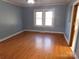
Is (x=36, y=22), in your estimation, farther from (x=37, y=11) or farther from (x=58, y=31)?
(x=58, y=31)

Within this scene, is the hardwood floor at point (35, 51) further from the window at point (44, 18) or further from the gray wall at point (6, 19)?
the window at point (44, 18)

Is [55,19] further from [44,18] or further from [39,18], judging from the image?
[39,18]

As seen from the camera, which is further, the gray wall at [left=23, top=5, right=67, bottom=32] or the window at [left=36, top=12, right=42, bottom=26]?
the window at [left=36, top=12, right=42, bottom=26]

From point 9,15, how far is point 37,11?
250 cm

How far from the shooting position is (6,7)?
180 inches

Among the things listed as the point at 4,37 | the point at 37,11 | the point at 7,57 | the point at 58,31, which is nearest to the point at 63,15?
the point at 58,31

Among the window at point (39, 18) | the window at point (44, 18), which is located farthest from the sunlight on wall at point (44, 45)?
the window at point (39, 18)

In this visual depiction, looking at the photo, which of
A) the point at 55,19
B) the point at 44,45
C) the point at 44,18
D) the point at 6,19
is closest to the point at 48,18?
the point at 44,18

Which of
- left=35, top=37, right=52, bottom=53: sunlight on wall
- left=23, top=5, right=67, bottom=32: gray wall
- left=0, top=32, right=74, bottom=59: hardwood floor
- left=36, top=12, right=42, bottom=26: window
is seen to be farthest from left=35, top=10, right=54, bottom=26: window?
left=0, top=32, right=74, bottom=59: hardwood floor

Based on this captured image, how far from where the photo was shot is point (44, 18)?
21.4 feet

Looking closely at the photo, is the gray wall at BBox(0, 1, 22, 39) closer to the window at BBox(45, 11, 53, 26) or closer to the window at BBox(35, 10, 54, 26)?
the window at BBox(35, 10, 54, 26)

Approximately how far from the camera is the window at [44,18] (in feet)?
20.9

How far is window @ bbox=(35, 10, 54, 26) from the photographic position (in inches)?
251

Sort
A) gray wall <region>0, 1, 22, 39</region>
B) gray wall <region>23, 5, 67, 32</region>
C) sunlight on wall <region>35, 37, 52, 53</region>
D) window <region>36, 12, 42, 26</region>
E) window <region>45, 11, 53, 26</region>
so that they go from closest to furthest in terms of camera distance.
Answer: sunlight on wall <region>35, 37, 52, 53</region>, gray wall <region>0, 1, 22, 39</region>, gray wall <region>23, 5, 67, 32</region>, window <region>45, 11, 53, 26</region>, window <region>36, 12, 42, 26</region>
